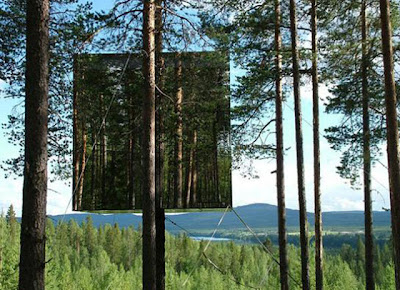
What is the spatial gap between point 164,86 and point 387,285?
44.9 feet

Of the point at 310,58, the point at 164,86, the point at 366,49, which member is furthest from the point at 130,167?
the point at 366,49

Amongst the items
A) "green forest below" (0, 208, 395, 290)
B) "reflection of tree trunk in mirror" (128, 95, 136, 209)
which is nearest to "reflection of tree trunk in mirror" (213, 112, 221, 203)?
"reflection of tree trunk in mirror" (128, 95, 136, 209)

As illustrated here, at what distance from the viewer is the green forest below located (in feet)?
63.9

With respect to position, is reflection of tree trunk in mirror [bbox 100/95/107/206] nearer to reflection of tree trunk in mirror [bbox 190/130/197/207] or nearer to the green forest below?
reflection of tree trunk in mirror [bbox 190/130/197/207]

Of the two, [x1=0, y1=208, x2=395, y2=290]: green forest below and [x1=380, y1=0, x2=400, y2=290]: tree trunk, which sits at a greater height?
[x1=380, y1=0, x2=400, y2=290]: tree trunk

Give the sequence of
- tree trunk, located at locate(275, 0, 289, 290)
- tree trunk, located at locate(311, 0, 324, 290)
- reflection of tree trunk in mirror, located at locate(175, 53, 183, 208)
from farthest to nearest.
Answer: tree trunk, located at locate(275, 0, 289, 290) < tree trunk, located at locate(311, 0, 324, 290) < reflection of tree trunk in mirror, located at locate(175, 53, 183, 208)

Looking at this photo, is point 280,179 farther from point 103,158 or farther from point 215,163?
point 103,158

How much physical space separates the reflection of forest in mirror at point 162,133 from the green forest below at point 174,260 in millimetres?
9367

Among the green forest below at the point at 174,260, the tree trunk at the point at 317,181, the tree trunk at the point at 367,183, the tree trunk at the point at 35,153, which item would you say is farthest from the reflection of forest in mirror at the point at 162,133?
the green forest below at the point at 174,260

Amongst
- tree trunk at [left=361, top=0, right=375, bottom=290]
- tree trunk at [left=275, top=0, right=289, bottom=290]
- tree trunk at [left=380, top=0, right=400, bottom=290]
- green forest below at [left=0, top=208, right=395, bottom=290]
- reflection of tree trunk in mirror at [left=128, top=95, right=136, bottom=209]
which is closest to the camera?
tree trunk at [left=380, top=0, right=400, bottom=290]

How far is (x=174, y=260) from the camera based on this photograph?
24141 mm

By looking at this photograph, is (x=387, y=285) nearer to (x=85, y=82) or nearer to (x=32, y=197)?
(x=85, y=82)

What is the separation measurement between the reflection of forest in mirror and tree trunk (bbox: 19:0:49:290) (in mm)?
3286

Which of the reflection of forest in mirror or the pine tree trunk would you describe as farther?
the reflection of forest in mirror
